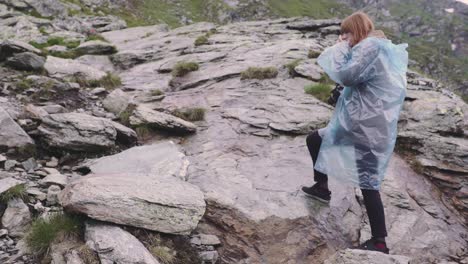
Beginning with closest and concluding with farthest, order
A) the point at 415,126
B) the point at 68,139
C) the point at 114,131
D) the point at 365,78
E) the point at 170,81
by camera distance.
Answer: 1. the point at 365,78
2. the point at 68,139
3. the point at 114,131
4. the point at 415,126
5. the point at 170,81

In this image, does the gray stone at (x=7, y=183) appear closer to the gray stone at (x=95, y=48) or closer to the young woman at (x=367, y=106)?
the young woman at (x=367, y=106)

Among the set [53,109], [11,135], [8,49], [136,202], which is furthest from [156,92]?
[136,202]

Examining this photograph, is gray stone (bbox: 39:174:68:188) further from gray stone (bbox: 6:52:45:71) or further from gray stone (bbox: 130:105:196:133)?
gray stone (bbox: 6:52:45:71)

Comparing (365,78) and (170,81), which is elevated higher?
(365,78)

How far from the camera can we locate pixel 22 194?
6.84m

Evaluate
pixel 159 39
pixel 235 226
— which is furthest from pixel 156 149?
pixel 159 39

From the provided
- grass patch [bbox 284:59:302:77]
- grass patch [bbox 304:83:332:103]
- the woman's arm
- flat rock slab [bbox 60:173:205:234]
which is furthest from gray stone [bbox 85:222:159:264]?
grass patch [bbox 284:59:302:77]

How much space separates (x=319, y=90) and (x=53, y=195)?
904 cm

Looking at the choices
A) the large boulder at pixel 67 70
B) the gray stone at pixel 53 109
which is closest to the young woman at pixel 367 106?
the gray stone at pixel 53 109

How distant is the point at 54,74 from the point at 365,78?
1176 centimetres

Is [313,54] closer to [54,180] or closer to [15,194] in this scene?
[54,180]

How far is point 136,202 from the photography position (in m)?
6.46

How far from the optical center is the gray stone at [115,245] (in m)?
Answer: 5.61

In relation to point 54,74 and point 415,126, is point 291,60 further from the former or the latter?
point 54,74
